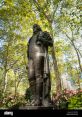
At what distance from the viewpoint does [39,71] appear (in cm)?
930

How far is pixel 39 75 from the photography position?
365 inches

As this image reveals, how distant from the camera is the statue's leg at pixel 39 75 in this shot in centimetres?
918

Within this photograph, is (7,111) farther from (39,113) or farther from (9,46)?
(9,46)

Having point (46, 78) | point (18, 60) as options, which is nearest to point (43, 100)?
point (46, 78)

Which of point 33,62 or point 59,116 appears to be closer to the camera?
point 59,116

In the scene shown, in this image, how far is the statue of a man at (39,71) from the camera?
923 cm

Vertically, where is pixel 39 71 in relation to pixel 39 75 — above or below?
above

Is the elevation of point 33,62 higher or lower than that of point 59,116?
higher

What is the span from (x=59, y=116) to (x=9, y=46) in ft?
110

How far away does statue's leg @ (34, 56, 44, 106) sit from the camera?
9.18 m

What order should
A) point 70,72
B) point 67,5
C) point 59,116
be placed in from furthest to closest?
point 70,72, point 67,5, point 59,116

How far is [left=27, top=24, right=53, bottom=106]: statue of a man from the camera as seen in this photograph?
9.23 m

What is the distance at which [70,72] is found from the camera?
56625 millimetres

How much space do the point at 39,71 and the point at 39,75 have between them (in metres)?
0.13
